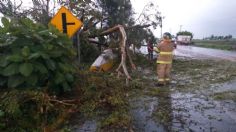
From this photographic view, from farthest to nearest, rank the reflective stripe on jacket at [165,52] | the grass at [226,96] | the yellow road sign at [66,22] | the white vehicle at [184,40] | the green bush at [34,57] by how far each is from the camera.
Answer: the white vehicle at [184,40] < the reflective stripe on jacket at [165,52] < the yellow road sign at [66,22] < the grass at [226,96] < the green bush at [34,57]

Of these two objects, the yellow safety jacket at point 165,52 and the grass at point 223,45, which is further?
the grass at point 223,45

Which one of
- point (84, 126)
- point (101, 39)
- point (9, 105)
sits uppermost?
point (101, 39)

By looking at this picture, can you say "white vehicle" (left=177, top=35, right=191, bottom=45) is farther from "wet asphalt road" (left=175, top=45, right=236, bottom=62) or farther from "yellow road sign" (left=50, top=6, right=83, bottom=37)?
"yellow road sign" (left=50, top=6, right=83, bottom=37)

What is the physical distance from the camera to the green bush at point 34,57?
6.41 meters

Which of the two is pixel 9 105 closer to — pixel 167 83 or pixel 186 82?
pixel 167 83

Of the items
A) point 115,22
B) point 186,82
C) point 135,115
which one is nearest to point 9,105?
point 135,115

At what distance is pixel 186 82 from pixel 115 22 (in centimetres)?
678

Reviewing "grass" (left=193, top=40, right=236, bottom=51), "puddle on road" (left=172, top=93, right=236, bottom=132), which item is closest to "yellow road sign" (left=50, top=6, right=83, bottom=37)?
"puddle on road" (left=172, top=93, right=236, bottom=132)

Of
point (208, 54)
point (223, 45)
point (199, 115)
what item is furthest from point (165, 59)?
point (223, 45)

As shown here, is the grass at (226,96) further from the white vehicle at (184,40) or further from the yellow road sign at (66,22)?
the white vehicle at (184,40)

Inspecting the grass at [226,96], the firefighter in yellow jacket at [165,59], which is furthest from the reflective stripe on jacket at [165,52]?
the grass at [226,96]

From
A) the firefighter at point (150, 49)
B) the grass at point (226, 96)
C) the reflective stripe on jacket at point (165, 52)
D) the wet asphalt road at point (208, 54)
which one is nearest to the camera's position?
the grass at point (226, 96)

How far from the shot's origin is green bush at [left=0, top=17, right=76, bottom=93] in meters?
6.41

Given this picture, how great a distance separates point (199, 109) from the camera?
22.8ft
